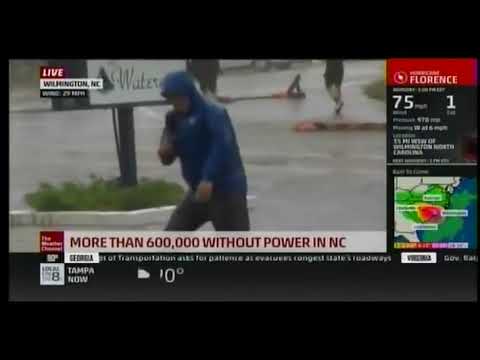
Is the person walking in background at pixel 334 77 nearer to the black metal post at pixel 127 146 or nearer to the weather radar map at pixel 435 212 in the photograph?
the weather radar map at pixel 435 212

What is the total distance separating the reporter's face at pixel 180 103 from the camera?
11.6m

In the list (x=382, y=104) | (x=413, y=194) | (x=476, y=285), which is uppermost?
(x=382, y=104)

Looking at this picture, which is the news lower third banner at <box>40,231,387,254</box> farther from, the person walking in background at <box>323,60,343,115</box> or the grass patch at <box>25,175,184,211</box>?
the person walking in background at <box>323,60,343,115</box>

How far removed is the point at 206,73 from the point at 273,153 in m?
0.84

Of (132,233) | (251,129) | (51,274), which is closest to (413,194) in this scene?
(251,129)

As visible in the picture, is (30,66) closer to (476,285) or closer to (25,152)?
(25,152)

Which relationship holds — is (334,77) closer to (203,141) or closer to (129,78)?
(203,141)

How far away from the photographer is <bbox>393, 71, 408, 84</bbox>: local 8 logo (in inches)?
457

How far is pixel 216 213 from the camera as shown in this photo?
11641 mm

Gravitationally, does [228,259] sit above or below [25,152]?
below

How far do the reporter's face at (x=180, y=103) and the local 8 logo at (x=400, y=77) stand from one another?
5.50 ft

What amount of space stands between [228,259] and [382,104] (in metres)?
1.76

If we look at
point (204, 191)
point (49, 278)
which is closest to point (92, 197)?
point (49, 278)

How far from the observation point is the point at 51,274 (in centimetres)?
1170
